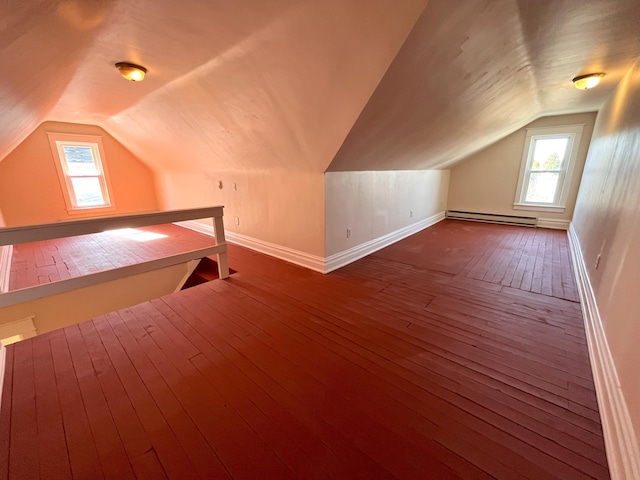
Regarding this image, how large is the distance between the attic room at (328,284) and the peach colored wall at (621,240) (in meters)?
0.03

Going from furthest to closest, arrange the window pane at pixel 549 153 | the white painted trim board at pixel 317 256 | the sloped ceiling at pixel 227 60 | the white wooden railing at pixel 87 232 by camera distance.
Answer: the window pane at pixel 549 153
the white painted trim board at pixel 317 256
the white wooden railing at pixel 87 232
the sloped ceiling at pixel 227 60

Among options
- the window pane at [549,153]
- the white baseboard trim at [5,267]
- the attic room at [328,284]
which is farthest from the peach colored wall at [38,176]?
the window pane at [549,153]

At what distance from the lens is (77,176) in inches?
216

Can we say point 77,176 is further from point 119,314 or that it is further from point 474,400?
point 474,400

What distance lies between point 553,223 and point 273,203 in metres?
5.92

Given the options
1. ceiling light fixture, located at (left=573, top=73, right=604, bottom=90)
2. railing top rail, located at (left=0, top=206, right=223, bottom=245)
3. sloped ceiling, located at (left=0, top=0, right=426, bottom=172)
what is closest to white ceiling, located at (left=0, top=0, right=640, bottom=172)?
sloped ceiling, located at (left=0, top=0, right=426, bottom=172)

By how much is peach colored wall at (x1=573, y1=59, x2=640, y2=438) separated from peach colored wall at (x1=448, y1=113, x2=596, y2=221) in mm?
2347

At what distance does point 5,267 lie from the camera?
3516 mm

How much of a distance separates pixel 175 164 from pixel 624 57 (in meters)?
6.45

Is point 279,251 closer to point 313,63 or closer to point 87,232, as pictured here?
point 87,232

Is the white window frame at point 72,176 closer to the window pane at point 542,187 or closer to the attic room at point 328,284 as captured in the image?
the attic room at point 328,284

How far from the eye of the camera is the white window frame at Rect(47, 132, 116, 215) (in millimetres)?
5129

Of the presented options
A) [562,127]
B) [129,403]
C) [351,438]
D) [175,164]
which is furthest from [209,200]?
[562,127]

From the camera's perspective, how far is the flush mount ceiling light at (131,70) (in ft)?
7.52
